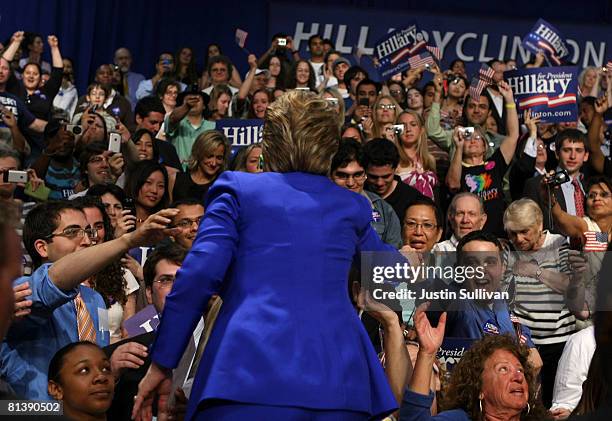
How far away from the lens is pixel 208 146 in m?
6.19

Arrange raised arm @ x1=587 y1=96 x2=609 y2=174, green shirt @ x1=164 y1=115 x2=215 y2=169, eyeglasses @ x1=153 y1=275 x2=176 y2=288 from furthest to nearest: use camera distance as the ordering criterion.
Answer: raised arm @ x1=587 y1=96 x2=609 y2=174 < green shirt @ x1=164 y1=115 x2=215 y2=169 < eyeglasses @ x1=153 y1=275 x2=176 y2=288

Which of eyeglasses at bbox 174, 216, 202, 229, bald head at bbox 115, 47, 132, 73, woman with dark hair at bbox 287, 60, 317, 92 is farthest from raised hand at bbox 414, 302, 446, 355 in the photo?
bald head at bbox 115, 47, 132, 73

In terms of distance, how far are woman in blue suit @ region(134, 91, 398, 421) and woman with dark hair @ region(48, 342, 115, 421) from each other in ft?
2.16

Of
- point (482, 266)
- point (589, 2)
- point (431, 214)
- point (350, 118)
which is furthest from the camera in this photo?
point (589, 2)

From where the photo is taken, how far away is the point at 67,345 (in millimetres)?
3203

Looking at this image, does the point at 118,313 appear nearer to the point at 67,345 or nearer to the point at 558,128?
the point at 67,345

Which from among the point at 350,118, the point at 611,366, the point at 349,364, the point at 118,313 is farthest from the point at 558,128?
the point at 611,366

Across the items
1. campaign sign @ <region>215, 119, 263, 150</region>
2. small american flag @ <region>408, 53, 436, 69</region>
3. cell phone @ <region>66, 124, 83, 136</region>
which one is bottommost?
cell phone @ <region>66, 124, 83, 136</region>

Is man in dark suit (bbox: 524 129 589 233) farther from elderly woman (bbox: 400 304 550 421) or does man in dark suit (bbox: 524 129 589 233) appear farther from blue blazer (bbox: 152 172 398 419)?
blue blazer (bbox: 152 172 398 419)

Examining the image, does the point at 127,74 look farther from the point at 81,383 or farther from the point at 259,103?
the point at 81,383

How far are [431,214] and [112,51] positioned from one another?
8.04 meters

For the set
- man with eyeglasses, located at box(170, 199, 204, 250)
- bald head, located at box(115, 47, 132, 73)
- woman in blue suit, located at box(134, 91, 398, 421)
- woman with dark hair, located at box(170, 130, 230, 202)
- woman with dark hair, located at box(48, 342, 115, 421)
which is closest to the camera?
woman in blue suit, located at box(134, 91, 398, 421)

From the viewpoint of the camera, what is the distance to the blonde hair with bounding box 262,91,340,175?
2.51 m

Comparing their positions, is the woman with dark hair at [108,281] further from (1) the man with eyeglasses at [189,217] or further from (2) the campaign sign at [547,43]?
(2) the campaign sign at [547,43]
